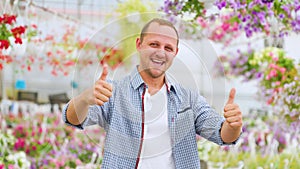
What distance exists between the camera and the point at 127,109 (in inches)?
62.4

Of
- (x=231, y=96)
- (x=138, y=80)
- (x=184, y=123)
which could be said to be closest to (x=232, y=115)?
(x=231, y=96)

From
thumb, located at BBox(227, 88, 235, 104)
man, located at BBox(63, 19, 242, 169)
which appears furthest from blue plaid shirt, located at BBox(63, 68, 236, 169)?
thumb, located at BBox(227, 88, 235, 104)

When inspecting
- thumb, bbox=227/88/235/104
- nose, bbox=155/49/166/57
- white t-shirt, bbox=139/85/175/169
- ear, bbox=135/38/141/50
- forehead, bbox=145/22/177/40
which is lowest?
white t-shirt, bbox=139/85/175/169

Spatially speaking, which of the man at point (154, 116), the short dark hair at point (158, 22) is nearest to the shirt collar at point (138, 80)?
the man at point (154, 116)

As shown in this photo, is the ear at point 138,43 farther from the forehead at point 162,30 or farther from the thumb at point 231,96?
the thumb at point 231,96

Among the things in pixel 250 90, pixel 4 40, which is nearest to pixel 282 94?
pixel 4 40

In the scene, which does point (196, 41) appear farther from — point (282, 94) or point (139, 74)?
point (282, 94)

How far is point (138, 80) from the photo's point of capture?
5.21 ft

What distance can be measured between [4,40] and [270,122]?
4542mm

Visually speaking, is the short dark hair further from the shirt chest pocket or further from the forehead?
the shirt chest pocket

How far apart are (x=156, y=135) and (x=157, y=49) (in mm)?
224

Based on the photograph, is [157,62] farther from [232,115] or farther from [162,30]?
[232,115]

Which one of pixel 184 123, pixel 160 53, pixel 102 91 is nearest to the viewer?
pixel 102 91

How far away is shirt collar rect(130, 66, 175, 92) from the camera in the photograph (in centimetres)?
159
